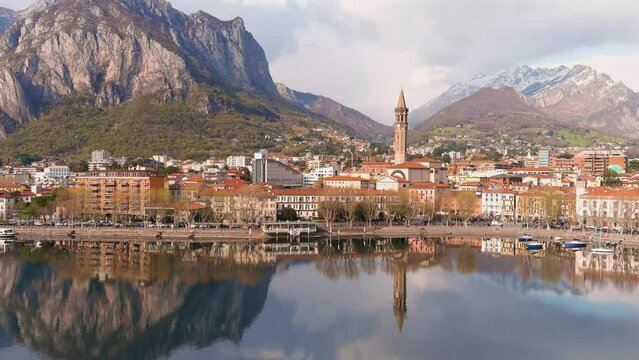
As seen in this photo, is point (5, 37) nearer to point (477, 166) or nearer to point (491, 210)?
point (477, 166)

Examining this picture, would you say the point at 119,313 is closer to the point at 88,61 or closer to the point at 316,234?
the point at 316,234

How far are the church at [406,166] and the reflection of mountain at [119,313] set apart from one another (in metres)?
46.1

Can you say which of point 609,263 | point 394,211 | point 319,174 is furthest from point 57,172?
point 609,263

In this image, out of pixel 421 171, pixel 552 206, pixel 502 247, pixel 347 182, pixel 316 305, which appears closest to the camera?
pixel 316 305

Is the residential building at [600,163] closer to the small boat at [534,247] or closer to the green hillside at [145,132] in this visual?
the green hillside at [145,132]

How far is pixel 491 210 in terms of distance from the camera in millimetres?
75250

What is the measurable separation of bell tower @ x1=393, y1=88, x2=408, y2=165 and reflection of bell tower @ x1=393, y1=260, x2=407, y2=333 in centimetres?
5093

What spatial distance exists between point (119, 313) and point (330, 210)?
32510 millimetres

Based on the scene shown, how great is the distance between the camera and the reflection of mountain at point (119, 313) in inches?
1128

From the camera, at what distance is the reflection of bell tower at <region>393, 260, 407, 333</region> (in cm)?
3278

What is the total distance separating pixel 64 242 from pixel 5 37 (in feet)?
362

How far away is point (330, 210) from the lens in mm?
64188

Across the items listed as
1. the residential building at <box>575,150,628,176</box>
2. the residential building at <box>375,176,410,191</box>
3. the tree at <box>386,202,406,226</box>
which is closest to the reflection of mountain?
the tree at <box>386,202,406,226</box>

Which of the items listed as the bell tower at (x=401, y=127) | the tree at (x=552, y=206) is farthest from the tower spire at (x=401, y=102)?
the tree at (x=552, y=206)
